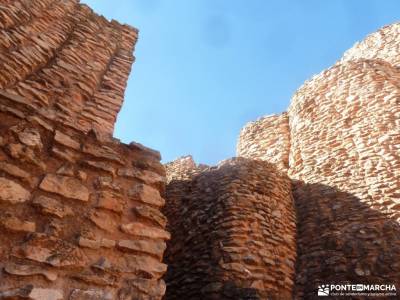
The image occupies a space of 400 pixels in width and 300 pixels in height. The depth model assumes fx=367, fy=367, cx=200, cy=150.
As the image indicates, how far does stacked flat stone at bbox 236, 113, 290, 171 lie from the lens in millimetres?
8789

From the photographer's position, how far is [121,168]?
257 cm

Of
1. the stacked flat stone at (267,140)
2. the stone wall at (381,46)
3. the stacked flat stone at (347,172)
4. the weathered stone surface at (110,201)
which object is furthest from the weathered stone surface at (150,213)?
the stone wall at (381,46)

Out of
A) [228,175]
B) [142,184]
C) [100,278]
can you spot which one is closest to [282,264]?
[228,175]

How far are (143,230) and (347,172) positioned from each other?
522cm

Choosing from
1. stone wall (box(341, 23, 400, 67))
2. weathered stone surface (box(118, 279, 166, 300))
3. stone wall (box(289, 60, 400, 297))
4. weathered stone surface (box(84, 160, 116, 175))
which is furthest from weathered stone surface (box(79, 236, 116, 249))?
stone wall (box(341, 23, 400, 67))

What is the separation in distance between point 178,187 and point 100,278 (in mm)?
5490

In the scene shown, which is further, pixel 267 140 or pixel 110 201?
pixel 267 140

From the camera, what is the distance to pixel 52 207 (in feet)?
6.92

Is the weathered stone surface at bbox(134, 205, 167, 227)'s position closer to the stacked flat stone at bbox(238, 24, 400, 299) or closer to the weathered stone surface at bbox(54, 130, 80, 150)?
the weathered stone surface at bbox(54, 130, 80, 150)

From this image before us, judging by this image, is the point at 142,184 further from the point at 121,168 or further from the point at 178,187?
the point at 178,187

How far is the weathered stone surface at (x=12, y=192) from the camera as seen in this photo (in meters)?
1.99

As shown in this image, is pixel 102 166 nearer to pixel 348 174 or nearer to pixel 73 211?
pixel 73 211
